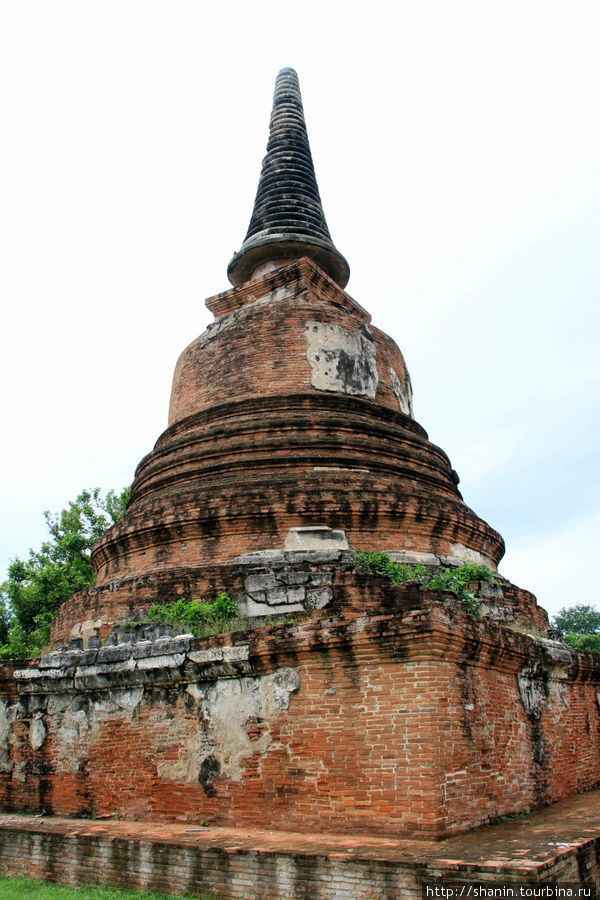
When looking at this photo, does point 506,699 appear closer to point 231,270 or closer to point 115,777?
point 115,777

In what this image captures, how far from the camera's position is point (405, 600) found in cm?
786

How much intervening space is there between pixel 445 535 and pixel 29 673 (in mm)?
5691

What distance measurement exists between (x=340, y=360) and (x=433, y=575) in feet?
15.1

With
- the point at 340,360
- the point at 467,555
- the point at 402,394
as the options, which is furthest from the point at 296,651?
the point at 402,394

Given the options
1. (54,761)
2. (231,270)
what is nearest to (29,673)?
(54,761)

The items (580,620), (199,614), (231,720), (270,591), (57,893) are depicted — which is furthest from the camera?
(580,620)

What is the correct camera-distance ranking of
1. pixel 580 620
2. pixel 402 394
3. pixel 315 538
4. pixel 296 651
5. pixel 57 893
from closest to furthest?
pixel 57 893 < pixel 296 651 < pixel 315 538 < pixel 402 394 < pixel 580 620

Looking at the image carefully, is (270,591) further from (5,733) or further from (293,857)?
(5,733)

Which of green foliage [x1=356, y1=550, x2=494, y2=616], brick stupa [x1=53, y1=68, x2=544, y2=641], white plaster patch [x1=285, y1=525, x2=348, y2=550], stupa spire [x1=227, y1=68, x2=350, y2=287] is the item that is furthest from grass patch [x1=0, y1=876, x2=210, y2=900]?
stupa spire [x1=227, y1=68, x2=350, y2=287]

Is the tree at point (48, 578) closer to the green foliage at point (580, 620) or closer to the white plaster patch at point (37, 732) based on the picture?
the white plaster patch at point (37, 732)

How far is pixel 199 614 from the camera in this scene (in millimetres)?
8141

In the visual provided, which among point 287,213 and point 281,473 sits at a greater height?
point 287,213

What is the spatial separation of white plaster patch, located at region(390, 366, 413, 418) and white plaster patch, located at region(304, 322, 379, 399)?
1.95 ft

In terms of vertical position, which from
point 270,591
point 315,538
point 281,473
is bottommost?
point 270,591
